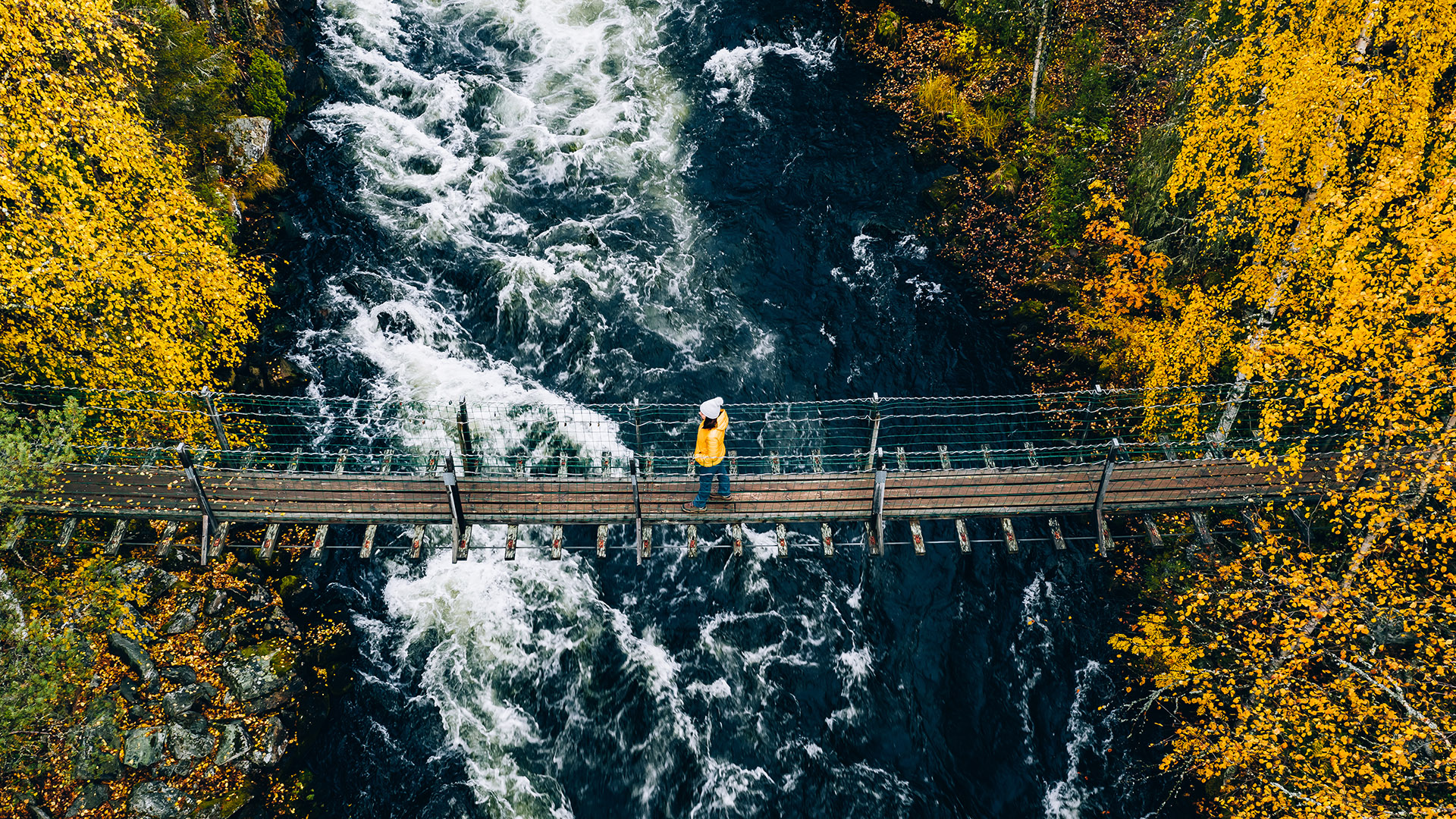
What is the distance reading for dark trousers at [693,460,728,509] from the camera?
13703 mm

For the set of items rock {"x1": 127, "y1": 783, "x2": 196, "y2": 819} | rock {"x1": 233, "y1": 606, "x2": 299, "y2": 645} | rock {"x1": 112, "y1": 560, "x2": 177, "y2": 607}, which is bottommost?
rock {"x1": 127, "y1": 783, "x2": 196, "y2": 819}

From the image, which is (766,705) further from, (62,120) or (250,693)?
(62,120)

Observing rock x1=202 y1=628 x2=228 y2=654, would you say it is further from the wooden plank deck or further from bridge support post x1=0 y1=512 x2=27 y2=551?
bridge support post x1=0 y1=512 x2=27 y2=551

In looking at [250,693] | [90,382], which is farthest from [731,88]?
[250,693]

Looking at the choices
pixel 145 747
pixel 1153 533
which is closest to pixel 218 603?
pixel 145 747

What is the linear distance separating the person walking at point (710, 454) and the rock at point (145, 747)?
29.7 feet

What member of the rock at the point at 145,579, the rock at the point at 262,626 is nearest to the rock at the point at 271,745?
the rock at the point at 262,626

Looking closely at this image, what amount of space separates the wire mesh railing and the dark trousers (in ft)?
8.70

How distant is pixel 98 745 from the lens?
13297mm

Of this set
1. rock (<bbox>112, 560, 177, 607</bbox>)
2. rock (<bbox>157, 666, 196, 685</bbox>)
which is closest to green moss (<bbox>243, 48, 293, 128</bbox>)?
rock (<bbox>112, 560, 177, 607</bbox>)

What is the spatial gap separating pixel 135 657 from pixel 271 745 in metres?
2.62

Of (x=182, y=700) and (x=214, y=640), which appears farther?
(x=214, y=640)

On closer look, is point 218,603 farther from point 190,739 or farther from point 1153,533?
point 1153,533

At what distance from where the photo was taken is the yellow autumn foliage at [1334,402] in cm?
1201
